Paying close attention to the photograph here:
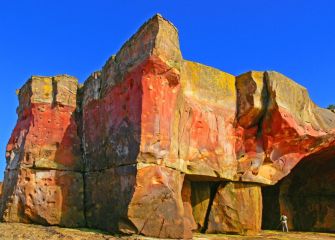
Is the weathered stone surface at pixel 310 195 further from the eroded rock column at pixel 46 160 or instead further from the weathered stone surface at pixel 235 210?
the eroded rock column at pixel 46 160

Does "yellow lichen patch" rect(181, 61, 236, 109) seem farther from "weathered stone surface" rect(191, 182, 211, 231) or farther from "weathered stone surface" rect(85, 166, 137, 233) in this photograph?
"weathered stone surface" rect(85, 166, 137, 233)

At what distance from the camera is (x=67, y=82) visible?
1162 cm

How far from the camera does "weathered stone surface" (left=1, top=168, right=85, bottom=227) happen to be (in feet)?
33.4

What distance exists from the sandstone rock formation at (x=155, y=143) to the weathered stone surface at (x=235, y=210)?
26 millimetres

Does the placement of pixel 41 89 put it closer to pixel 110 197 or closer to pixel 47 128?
pixel 47 128

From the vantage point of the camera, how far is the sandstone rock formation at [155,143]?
29.3 feet

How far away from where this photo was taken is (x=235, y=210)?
36.7 feet

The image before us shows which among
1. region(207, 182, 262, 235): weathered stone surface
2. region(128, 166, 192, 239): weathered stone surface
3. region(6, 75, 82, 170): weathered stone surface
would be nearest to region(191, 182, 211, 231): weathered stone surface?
region(207, 182, 262, 235): weathered stone surface

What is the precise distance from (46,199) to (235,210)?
4.71m

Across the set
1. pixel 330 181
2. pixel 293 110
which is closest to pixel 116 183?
pixel 293 110

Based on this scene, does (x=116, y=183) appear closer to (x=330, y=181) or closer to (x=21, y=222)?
(x=21, y=222)

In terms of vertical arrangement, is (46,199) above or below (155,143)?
below

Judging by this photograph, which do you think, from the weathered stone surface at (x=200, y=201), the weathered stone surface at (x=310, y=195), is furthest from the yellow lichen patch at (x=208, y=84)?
the weathered stone surface at (x=310, y=195)

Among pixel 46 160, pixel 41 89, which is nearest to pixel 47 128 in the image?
pixel 46 160
